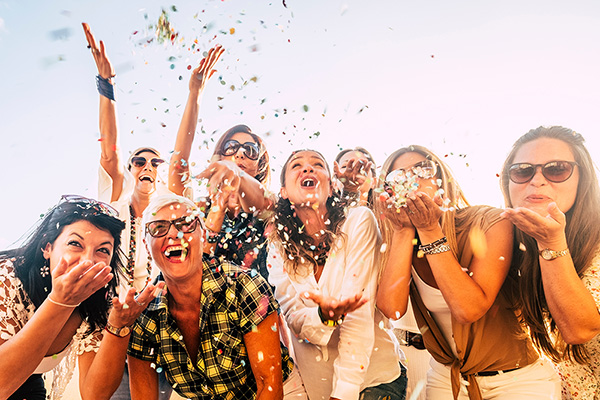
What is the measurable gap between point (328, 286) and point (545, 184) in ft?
4.33

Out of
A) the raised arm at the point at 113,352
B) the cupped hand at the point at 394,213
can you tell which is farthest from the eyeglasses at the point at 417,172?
the raised arm at the point at 113,352

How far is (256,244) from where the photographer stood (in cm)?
261

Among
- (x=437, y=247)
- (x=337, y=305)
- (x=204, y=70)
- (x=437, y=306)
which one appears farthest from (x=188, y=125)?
(x=437, y=306)

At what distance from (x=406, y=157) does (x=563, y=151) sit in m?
0.82

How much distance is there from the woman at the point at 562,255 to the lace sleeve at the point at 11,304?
2565 millimetres

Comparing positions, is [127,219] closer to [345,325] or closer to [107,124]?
[107,124]

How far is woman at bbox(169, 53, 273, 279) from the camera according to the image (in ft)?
8.49

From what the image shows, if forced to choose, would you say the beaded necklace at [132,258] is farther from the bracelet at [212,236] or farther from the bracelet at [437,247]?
the bracelet at [437,247]

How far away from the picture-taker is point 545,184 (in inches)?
83.3

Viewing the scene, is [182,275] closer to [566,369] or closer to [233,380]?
[233,380]

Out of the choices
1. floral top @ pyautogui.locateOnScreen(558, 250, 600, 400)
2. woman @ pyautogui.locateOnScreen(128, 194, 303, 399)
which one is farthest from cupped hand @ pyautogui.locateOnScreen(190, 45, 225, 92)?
floral top @ pyautogui.locateOnScreen(558, 250, 600, 400)

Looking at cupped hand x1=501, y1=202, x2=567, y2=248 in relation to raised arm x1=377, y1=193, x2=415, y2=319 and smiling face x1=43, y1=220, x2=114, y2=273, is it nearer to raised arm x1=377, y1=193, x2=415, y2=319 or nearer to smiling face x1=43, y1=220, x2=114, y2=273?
raised arm x1=377, y1=193, x2=415, y2=319

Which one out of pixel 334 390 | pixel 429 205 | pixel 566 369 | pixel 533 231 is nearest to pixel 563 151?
pixel 533 231

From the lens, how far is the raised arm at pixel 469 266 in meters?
2.00
